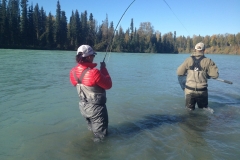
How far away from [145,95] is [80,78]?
586 cm

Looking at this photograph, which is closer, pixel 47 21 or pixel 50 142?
pixel 50 142

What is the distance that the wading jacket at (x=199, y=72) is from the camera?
5.78 metres

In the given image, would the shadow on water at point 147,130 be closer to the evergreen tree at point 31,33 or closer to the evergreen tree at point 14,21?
the evergreen tree at point 14,21

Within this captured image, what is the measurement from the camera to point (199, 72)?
5887 millimetres

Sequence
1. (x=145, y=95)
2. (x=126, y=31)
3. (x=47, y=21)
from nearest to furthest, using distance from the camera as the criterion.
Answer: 1. (x=145, y=95)
2. (x=47, y=21)
3. (x=126, y=31)

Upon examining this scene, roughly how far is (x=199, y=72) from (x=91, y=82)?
346cm

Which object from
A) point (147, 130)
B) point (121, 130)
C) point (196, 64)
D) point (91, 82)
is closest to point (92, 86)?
point (91, 82)

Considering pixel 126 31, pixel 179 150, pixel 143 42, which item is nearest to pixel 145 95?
pixel 179 150

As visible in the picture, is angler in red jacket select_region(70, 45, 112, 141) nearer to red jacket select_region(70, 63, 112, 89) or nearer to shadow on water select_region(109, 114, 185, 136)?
red jacket select_region(70, 63, 112, 89)

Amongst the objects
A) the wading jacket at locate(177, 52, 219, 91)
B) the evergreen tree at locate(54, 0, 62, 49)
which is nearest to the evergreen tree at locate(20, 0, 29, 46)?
the evergreen tree at locate(54, 0, 62, 49)

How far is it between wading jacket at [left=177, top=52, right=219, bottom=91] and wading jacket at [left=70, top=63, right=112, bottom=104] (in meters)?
2.96

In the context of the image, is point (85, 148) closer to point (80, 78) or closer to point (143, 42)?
point (80, 78)

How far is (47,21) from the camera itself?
78.6 metres

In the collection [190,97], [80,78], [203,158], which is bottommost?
[203,158]
